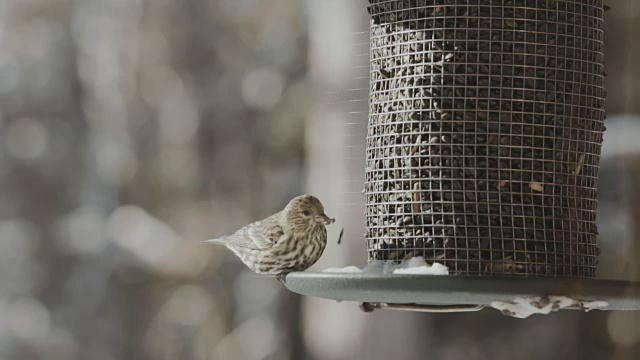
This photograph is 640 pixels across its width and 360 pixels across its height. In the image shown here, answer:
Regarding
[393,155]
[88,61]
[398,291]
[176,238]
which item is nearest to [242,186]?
[176,238]

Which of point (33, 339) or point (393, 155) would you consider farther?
point (33, 339)

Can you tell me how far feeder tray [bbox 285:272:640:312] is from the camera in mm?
2525

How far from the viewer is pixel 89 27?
22.8ft

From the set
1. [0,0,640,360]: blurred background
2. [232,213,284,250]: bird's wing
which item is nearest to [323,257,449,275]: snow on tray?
[232,213,284,250]: bird's wing

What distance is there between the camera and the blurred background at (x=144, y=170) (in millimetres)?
6645

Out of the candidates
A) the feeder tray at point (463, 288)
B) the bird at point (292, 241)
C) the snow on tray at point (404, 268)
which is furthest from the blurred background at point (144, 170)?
the feeder tray at point (463, 288)

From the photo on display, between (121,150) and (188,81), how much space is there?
62cm

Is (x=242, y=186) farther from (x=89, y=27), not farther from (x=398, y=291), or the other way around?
(x=398, y=291)

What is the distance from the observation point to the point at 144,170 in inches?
266

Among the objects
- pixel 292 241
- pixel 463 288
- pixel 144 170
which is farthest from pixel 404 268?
pixel 144 170

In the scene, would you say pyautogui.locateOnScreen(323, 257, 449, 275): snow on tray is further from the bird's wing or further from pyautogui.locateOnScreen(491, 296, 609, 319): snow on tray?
the bird's wing

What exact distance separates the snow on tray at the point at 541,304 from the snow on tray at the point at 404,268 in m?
0.17

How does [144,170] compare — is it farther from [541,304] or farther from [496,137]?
[541,304]

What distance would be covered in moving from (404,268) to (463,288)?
395 millimetres
